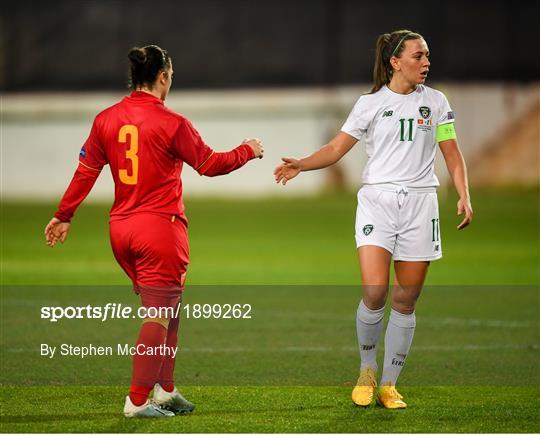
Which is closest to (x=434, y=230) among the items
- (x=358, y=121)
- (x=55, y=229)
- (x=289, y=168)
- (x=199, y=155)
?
(x=358, y=121)

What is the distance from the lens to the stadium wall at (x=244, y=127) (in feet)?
124

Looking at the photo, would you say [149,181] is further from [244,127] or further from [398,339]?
[244,127]

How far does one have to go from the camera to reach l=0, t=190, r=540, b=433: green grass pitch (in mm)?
6824

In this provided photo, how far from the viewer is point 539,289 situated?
14.0 m

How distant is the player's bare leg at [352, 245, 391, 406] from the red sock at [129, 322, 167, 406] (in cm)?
131

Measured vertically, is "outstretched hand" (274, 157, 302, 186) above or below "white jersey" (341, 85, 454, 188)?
below

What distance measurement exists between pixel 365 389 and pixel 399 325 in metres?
0.46

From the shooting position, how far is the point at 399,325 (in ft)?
23.9

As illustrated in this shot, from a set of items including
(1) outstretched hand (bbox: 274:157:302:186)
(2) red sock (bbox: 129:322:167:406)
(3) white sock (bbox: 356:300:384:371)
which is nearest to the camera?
(2) red sock (bbox: 129:322:167:406)

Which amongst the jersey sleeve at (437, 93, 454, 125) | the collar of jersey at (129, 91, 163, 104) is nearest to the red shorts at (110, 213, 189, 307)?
the collar of jersey at (129, 91, 163, 104)

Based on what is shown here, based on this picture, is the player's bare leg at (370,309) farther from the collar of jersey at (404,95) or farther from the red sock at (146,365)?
the red sock at (146,365)

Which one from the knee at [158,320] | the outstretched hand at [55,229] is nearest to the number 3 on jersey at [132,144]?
the outstretched hand at [55,229]

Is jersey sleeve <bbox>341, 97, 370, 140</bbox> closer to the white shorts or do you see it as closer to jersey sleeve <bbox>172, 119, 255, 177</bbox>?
the white shorts

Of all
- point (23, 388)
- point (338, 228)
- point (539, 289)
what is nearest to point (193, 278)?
point (539, 289)
